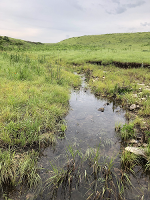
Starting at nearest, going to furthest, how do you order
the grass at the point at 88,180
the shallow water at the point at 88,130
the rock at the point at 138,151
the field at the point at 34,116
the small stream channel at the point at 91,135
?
the grass at the point at 88,180
the small stream channel at the point at 91,135
the field at the point at 34,116
the rock at the point at 138,151
the shallow water at the point at 88,130

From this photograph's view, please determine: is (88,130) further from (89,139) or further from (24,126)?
(24,126)

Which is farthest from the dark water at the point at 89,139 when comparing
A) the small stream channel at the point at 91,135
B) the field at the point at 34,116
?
the field at the point at 34,116

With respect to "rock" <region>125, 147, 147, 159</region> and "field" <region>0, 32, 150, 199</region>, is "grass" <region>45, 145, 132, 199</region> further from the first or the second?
"rock" <region>125, 147, 147, 159</region>

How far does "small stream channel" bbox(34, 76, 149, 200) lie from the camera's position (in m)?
3.04

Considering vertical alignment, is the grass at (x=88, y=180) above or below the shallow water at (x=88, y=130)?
below

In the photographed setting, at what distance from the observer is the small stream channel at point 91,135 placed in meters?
3.04

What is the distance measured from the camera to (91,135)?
15.0ft

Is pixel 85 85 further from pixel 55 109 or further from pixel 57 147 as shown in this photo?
pixel 57 147

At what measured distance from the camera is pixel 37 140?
13.6ft

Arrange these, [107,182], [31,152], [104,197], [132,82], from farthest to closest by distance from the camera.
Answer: [132,82]
[31,152]
[107,182]
[104,197]

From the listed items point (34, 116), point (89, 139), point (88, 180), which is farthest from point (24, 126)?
point (88, 180)

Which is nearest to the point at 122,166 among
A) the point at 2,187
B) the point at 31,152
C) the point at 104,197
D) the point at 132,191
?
the point at 132,191

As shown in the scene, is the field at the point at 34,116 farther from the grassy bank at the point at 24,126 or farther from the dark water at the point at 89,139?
the dark water at the point at 89,139

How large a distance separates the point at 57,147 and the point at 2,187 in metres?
1.64
